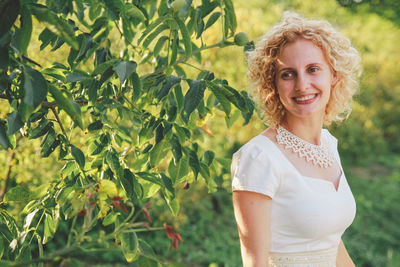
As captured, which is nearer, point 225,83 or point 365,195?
point 225,83

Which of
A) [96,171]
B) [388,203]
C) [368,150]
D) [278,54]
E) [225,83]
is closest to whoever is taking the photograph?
[225,83]

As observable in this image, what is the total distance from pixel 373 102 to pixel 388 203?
3420mm

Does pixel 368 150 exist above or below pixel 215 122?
below

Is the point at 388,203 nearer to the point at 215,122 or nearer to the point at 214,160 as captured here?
the point at 215,122

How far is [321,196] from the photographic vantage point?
1.50m

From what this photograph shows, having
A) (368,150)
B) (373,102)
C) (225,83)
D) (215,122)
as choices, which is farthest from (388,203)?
(225,83)

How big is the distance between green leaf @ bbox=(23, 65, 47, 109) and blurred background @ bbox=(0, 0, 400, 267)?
2.83 feet

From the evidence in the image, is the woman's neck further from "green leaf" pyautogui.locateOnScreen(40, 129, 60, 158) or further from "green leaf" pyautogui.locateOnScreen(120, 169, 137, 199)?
"green leaf" pyautogui.locateOnScreen(40, 129, 60, 158)

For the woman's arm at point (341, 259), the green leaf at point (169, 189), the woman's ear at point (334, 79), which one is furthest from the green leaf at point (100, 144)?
the woman's arm at point (341, 259)

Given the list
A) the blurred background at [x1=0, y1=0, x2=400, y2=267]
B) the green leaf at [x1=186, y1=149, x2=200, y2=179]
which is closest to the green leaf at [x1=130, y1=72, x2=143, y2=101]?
the green leaf at [x1=186, y1=149, x2=200, y2=179]

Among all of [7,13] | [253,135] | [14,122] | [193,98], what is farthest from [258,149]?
[253,135]

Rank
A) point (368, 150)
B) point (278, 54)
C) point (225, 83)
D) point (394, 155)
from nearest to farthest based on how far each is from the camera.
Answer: point (225, 83)
point (278, 54)
point (368, 150)
point (394, 155)

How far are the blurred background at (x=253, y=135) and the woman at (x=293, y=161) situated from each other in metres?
0.19

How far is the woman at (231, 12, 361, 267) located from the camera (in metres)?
1.40
